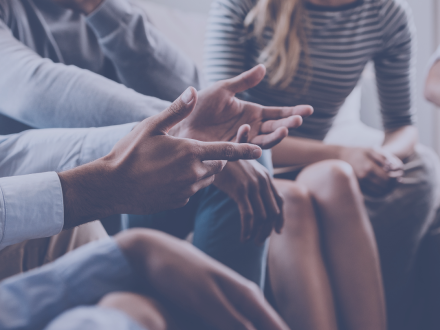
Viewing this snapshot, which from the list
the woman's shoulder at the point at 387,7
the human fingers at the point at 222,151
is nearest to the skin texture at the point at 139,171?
the human fingers at the point at 222,151

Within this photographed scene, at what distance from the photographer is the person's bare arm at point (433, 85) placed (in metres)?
0.80

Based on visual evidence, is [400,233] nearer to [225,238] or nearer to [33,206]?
[225,238]

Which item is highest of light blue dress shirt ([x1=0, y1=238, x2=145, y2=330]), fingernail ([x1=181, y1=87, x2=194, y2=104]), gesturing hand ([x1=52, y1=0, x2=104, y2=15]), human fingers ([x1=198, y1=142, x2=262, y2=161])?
gesturing hand ([x1=52, y1=0, x2=104, y2=15])

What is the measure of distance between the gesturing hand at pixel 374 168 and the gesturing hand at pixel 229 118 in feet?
0.89

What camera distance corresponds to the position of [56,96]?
45cm

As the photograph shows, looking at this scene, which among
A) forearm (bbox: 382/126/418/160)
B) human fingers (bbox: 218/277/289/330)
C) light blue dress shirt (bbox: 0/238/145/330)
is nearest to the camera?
light blue dress shirt (bbox: 0/238/145/330)

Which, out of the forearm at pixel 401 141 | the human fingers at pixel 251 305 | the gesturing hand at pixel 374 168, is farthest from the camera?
the forearm at pixel 401 141

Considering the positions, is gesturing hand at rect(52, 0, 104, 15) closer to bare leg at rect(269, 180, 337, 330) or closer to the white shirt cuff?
the white shirt cuff

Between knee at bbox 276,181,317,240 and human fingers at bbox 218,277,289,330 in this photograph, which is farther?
knee at bbox 276,181,317,240

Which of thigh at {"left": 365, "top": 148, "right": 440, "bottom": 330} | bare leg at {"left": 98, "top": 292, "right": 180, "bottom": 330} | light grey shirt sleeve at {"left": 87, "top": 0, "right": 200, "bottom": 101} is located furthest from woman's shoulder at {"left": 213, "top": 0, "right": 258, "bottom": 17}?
bare leg at {"left": 98, "top": 292, "right": 180, "bottom": 330}

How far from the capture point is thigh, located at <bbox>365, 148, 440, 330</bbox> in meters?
0.69

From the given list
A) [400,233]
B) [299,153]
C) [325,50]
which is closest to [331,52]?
[325,50]

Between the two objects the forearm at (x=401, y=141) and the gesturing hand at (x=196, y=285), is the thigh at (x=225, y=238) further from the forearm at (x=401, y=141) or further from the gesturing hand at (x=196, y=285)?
the forearm at (x=401, y=141)

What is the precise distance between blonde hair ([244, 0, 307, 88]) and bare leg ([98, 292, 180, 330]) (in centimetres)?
48
